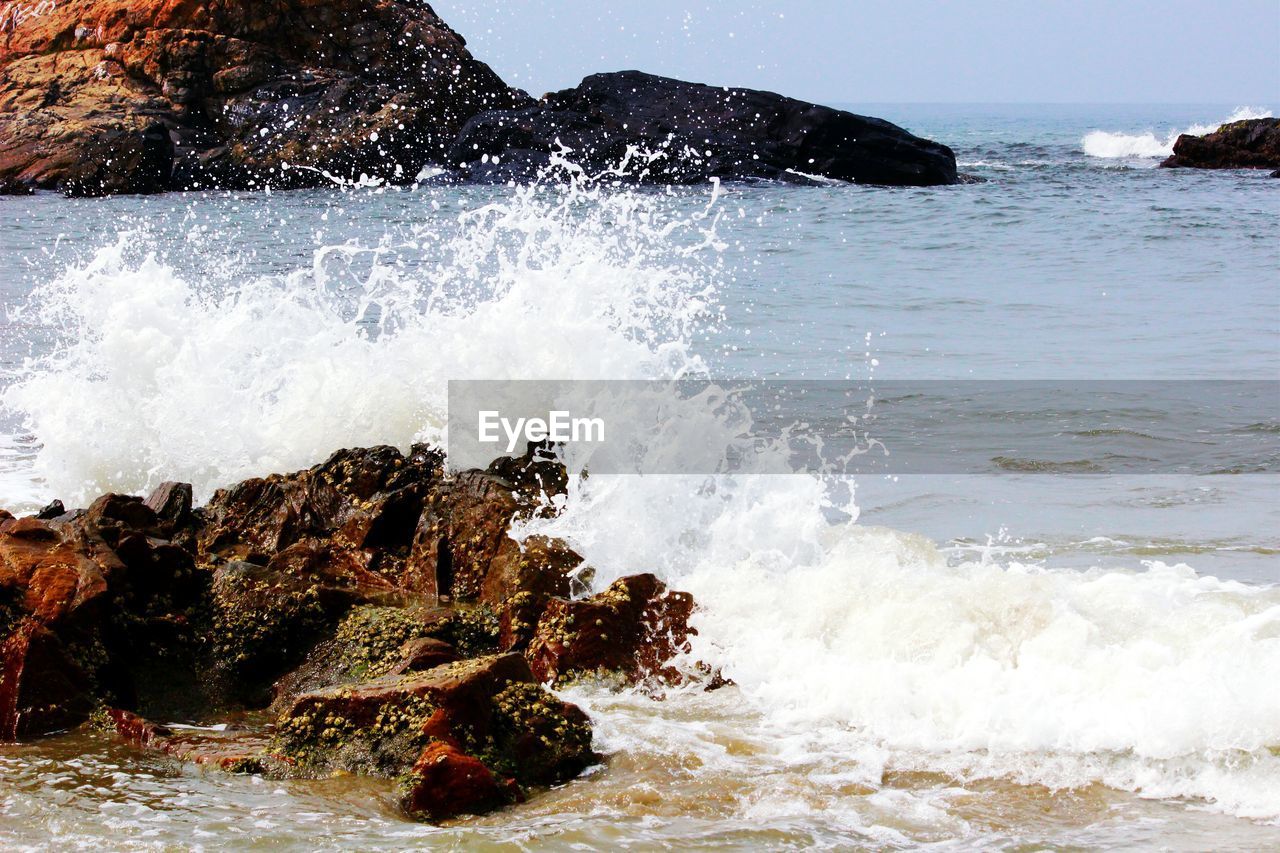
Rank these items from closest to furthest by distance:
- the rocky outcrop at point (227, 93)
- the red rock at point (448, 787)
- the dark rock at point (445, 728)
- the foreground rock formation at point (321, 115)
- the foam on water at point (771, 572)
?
1. the red rock at point (448, 787)
2. the dark rock at point (445, 728)
3. the foam on water at point (771, 572)
4. the foreground rock formation at point (321, 115)
5. the rocky outcrop at point (227, 93)

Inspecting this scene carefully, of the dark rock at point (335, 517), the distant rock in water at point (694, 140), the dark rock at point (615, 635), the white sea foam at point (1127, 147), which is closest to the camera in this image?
the dark rock at point (615, 635)

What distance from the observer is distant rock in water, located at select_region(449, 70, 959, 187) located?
108ft

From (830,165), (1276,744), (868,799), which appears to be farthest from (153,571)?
(830,165)

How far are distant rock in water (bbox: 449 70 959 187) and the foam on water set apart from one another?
2323cm

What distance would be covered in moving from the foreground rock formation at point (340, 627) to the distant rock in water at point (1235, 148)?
110 ft

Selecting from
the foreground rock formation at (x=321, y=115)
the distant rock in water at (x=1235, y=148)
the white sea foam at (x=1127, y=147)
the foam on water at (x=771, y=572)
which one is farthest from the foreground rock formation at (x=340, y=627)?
the white sea foam at (x=1127, y=147)

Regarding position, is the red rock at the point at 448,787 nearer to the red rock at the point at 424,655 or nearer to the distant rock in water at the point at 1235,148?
the red rock at the point at 424,655

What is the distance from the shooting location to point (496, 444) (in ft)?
Answer: 24.2

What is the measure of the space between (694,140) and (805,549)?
29836mm

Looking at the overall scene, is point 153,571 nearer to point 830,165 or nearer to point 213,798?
point 213,798

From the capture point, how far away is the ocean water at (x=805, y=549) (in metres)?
4.20

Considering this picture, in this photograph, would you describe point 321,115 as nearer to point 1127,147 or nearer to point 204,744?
point 1127,147

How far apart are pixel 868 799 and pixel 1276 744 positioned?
1.51m

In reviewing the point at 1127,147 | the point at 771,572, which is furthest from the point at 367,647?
the point at 1127,147
